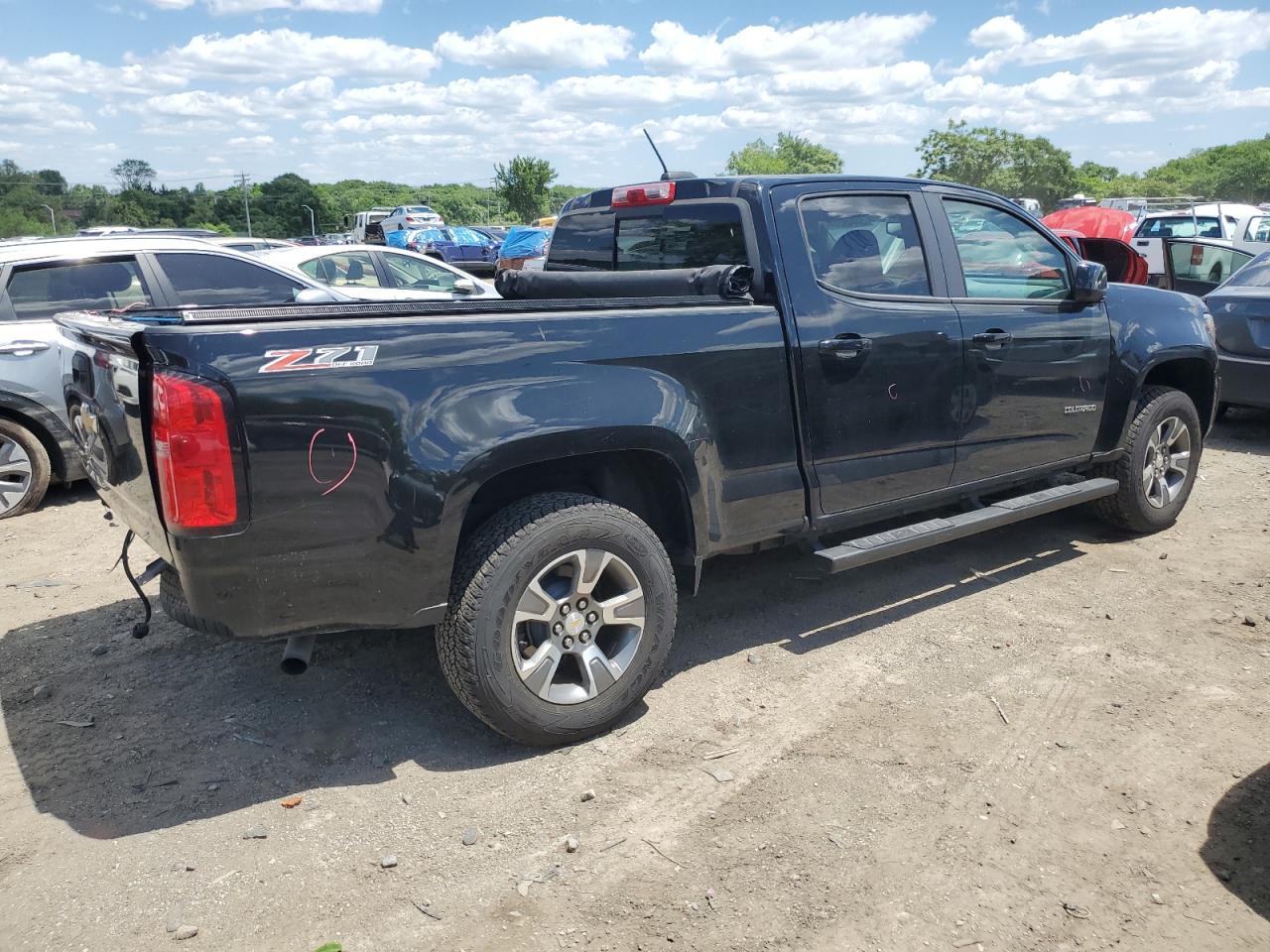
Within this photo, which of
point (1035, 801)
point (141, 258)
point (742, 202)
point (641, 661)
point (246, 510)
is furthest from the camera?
point (141, 258)

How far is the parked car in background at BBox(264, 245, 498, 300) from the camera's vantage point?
8.80 metres

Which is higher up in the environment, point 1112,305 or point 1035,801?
point 1112,305

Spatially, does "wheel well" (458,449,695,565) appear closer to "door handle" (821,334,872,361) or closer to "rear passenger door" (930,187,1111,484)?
"door handle" (821,334,872,361)

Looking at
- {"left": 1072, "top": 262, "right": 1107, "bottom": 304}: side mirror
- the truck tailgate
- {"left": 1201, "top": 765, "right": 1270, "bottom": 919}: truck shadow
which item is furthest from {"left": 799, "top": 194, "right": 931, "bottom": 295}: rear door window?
the truck tailgate

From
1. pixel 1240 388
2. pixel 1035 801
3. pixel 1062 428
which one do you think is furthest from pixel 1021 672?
pixel 1240 388

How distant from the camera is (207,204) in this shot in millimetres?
109875

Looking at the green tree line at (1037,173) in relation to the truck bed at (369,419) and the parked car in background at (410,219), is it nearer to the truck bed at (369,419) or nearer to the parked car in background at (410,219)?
the parked car in background at (410,219)

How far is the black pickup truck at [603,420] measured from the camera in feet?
9.41

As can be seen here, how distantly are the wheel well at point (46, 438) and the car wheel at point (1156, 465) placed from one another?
21.9 ft

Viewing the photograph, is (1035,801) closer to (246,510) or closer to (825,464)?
(825,464)

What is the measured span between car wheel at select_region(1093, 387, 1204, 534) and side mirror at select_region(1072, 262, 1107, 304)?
2.71ft

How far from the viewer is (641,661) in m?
3.55

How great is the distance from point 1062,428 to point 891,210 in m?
1.55

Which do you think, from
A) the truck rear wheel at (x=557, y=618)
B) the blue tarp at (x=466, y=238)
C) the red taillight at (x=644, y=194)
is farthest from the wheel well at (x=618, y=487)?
the blue tarp at (x=466, y=238)
